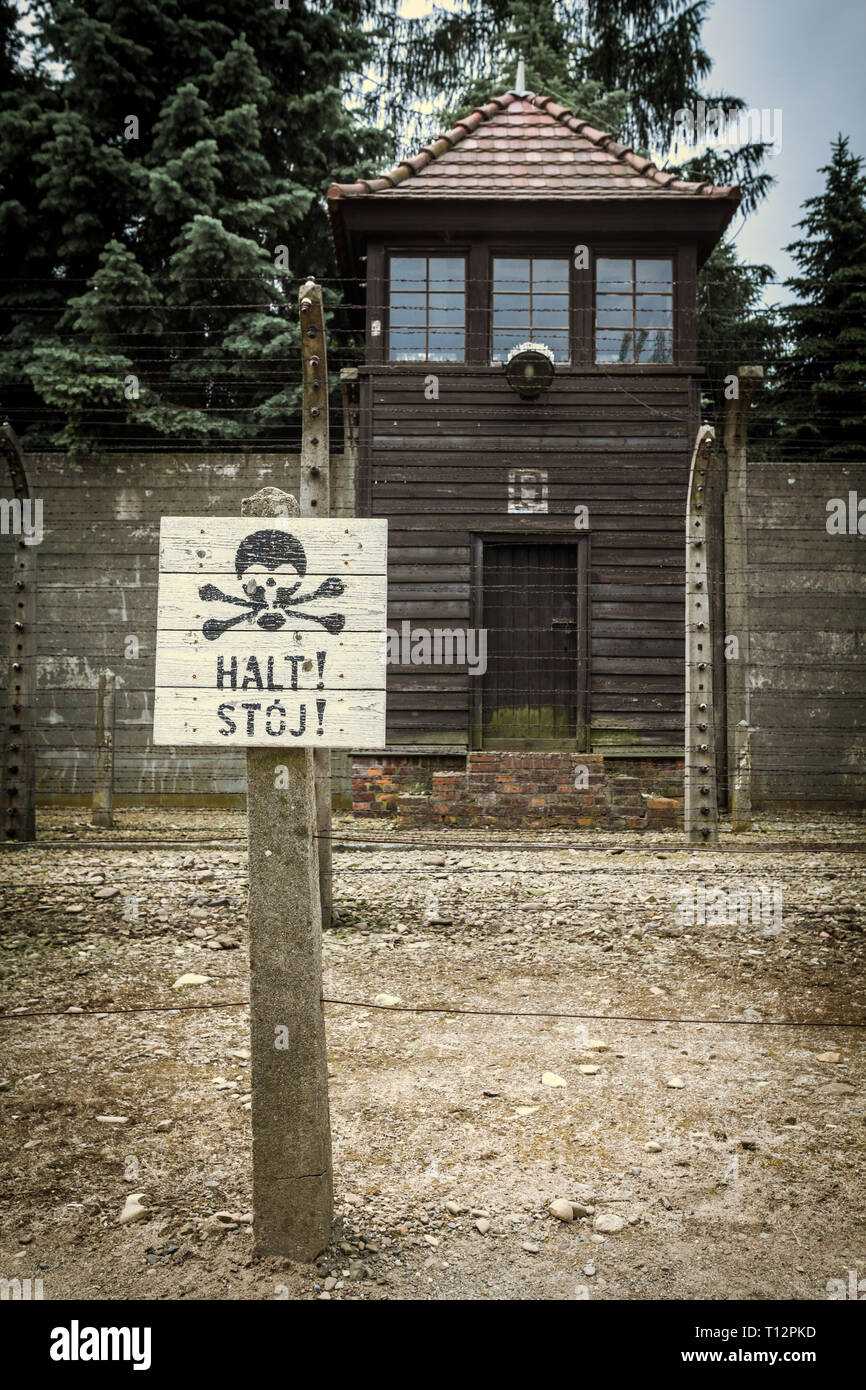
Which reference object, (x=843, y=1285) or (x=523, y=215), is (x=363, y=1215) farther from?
(x=523, y=215)

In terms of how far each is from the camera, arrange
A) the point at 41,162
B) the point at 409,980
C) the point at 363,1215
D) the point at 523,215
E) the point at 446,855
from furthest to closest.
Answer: the point at 41,162 < the point at 523,215 < the point at 446,855 < the point at 409,980 < the point at 363,1215

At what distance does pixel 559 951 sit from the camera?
496 centimetres

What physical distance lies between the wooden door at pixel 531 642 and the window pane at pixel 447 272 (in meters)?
2.77

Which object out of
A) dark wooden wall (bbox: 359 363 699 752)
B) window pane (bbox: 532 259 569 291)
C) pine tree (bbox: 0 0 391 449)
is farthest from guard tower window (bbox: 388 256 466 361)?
pine tree (bbox: 0 0 391 449)

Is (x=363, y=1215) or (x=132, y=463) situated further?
(x=132, y=463)

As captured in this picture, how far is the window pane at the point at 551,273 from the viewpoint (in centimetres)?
1005

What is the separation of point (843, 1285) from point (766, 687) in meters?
8.79

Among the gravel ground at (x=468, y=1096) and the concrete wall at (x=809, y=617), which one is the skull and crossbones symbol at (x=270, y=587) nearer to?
the gravel ground at (x=468, y=1096)

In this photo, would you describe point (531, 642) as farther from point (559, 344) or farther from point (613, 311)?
point (613, 311)

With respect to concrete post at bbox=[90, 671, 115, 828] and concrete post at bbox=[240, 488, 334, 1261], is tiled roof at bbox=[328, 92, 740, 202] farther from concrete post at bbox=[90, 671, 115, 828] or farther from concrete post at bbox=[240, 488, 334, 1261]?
concrete post at bbox=[240, 488, 334, 1261]

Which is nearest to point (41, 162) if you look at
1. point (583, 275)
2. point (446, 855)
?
point (583, 275)

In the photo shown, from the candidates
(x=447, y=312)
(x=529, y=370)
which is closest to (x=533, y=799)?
(x=529, y=370)

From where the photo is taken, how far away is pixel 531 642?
32.9ft

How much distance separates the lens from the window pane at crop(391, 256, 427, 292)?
10.1 m
